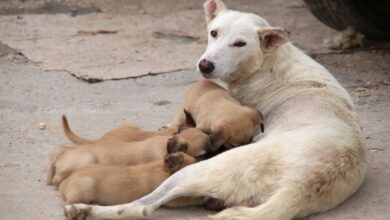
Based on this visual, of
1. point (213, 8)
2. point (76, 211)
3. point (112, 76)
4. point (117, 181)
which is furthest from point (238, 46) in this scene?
point (112, 76)

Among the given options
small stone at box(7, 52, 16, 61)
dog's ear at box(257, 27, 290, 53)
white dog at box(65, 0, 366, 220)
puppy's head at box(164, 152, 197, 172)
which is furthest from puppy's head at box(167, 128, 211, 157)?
small stone at box(7, 52, 16, 61)

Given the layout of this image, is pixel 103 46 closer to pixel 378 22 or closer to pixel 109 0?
pixel 109 0

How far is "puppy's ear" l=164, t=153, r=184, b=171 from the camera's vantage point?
17.1 feet

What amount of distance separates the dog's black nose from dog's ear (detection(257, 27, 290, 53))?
37cm

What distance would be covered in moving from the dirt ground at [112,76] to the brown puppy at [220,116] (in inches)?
19.3

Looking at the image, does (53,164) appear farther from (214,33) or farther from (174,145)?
(214,33)

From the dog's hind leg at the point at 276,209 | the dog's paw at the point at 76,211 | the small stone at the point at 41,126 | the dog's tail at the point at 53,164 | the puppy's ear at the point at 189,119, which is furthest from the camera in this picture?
the small stone at the point at 41,126

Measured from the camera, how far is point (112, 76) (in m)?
8.33

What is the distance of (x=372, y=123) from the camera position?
7004mm

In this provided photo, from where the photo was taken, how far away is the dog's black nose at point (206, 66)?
6.00 metres

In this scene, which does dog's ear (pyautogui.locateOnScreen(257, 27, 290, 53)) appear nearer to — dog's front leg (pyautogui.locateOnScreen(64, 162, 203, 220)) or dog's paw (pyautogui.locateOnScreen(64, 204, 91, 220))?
dog's front leg (pyautogui.locateOnScreen(64, 162, 203, 220))

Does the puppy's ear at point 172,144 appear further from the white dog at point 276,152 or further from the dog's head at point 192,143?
the white dog at point 276,152

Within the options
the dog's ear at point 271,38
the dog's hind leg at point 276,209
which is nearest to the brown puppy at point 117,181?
the dog's hind leg at point 276,209

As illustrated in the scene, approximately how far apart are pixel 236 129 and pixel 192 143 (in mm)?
290
